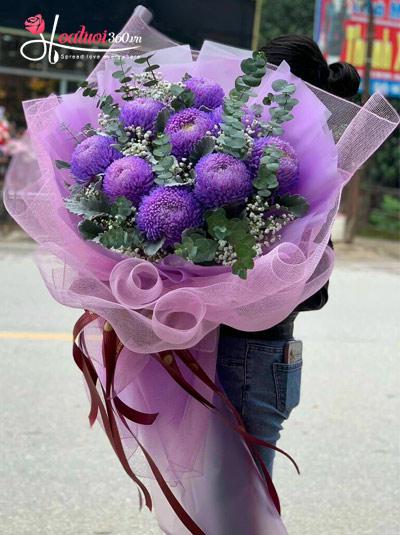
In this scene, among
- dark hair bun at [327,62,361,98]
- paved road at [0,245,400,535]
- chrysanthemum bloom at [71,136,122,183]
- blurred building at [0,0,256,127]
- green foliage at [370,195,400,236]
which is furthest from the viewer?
green foliage at [370,195,400,236]

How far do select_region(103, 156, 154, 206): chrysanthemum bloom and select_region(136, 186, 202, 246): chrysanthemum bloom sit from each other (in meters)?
0.03

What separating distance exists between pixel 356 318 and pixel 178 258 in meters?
5.04

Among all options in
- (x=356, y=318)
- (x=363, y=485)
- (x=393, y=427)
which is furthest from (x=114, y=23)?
(x=363, y=485)

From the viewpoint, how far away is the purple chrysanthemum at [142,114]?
5.59ft

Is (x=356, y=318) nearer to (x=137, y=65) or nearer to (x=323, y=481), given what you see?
(x=323, y=481)

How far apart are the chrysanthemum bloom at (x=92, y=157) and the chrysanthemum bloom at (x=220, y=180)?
0.64 ft

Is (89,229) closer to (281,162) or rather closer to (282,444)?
(281,162)

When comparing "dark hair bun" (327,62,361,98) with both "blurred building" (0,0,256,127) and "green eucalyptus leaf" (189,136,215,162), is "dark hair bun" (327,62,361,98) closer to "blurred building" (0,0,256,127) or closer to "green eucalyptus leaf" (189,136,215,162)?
"green eucalyptus leaf" (189,136,215,162)

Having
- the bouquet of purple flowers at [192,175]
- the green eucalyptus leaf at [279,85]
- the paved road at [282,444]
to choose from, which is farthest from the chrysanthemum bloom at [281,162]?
the paved road at [282,444]

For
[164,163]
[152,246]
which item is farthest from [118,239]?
[164,163]

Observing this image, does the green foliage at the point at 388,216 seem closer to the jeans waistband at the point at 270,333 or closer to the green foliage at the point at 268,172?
the jeans waistband at the point at 270,333

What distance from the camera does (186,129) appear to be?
168cm

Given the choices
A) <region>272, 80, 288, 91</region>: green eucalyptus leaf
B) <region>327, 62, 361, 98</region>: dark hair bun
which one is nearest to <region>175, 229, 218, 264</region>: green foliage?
<region>272, 80, 288, 91</region>: green eucalyptus leaf

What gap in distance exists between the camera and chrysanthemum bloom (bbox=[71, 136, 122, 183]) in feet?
5.52
